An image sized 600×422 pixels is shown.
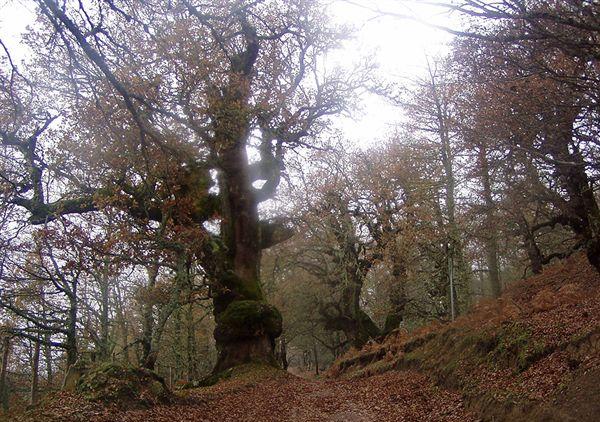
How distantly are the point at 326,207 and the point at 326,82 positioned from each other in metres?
5.69

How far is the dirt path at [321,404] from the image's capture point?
7.64 meters

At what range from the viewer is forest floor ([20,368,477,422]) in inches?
276

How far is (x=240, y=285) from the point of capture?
52.8ft

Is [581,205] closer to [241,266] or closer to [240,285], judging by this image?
[240,285]

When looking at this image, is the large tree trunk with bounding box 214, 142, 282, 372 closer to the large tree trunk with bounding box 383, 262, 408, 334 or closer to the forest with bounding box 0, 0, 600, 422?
the forest with bounding box 0, 0, 600, 422

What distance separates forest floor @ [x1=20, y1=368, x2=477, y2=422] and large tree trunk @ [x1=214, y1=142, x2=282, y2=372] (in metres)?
2.09

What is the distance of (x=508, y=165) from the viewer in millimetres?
10305

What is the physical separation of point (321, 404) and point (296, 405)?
54 centimetres

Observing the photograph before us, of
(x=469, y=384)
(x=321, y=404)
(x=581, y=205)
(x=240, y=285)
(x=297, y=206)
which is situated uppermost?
(x=297, y=206)

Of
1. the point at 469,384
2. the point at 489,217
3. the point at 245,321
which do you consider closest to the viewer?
the point at 469,384

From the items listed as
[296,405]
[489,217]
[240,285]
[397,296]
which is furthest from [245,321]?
[489,217]

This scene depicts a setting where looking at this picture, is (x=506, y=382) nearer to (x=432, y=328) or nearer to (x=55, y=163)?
(x=432, y=328)

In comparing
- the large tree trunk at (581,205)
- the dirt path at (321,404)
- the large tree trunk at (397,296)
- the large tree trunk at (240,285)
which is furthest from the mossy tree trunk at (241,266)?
the large tree trunk at (581,205)

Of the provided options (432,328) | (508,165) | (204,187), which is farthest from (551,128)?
(204,187)
